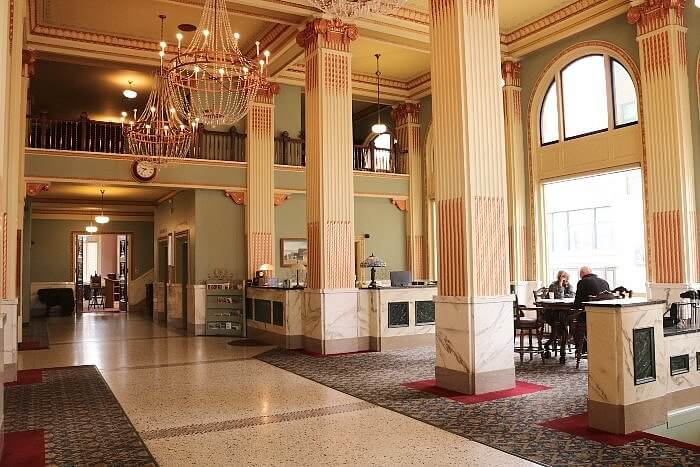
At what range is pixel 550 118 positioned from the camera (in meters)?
12.9

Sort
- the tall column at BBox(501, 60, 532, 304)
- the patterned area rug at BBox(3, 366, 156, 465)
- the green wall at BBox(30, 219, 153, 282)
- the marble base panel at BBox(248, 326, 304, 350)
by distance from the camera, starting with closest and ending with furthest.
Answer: the patterned area rug at BBox(3, 366, 156, 465)
the marble base panel at BBox(248, 326, 304, 350)
the tall column at BBox(501, 60, 532, 304)
the green wall at BBox(30, 219, 153, 282)

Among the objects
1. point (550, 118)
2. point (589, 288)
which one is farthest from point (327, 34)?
point (589, 288)

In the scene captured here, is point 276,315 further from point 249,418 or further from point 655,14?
point 655,14

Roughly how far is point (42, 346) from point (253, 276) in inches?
173

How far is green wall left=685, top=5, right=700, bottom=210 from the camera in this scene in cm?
998

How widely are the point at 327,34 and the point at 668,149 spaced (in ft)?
20.5

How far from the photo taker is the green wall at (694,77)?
9.98 meters

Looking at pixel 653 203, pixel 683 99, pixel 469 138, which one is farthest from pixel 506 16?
pixel 469 138

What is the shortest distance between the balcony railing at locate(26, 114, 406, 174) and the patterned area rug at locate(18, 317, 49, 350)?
400 centimetres

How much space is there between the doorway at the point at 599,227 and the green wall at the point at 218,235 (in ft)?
22.8

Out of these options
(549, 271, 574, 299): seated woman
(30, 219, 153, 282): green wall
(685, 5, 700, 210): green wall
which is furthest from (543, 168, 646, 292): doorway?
(30, 219, 153, 282): green wall

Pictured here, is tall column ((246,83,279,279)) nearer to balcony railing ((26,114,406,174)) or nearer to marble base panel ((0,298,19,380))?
balcony railing ((26,114,406,174))

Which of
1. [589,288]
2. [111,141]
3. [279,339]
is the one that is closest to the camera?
[589,288]

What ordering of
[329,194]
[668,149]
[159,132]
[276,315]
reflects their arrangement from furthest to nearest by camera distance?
[276,315] < [159,132] < [329,194] < [668,149]
